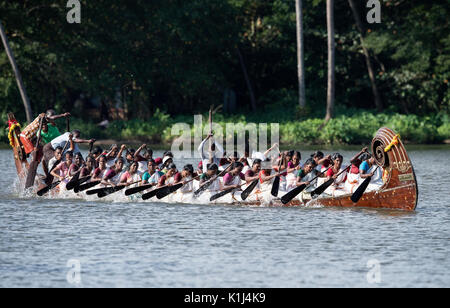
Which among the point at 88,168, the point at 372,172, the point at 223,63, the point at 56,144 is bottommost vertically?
the point at 88,168

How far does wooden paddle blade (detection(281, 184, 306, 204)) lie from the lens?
22328 mm

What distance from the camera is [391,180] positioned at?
2125 centimetres

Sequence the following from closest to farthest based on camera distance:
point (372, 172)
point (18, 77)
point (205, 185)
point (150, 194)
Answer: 1. point (372, 172)
2. point (205, 185)
3. point (150, 194)
4. point (18, 77)

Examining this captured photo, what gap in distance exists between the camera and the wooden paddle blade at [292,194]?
22328 mm

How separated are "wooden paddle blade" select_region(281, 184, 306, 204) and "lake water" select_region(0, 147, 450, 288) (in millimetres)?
315

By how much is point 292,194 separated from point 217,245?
4499 millimetres

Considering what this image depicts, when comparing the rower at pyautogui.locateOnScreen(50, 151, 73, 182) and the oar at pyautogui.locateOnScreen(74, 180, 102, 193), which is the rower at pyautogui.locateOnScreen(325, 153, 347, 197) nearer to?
the oar at pyautogui.locateOnScreen(74, 180, 102, 193)

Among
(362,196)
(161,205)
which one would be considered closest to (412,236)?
(362,196)

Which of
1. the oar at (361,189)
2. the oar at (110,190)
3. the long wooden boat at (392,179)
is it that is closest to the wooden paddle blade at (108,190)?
the oar at (110,190)

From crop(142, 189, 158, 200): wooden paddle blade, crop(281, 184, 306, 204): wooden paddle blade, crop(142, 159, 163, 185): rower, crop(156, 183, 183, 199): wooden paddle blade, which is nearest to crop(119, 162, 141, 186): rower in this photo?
crop(142, 159, 163, 185): rower

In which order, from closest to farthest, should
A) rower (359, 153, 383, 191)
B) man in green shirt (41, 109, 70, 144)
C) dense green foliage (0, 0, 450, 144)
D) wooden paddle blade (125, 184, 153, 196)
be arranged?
rower (359, 153, 383, 191), wooden paddle blade (125, 184, 153, 196), man in green shirt (41, 109, 70, 144), dense green foliage (0, 0, 450, 144)

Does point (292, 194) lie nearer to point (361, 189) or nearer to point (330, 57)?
point (361, 189)

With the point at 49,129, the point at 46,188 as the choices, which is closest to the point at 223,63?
the point at 49,129
